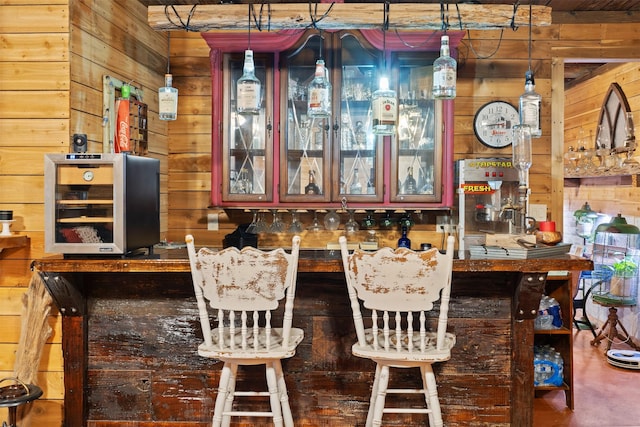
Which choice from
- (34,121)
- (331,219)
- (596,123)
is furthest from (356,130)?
(596,123)

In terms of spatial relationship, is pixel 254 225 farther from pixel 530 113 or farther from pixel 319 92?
pixel 530 113

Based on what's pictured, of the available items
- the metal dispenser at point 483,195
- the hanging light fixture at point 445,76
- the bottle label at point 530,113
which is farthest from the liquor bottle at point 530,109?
the metal dispenser at point 483,195

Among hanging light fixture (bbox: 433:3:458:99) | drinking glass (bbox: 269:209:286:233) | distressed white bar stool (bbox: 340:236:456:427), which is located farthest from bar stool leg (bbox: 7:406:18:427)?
hanging light fixture (bbox: 433:3:458:99)

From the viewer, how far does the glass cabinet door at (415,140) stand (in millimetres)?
3570

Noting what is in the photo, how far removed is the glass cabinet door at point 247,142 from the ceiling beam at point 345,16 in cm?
55

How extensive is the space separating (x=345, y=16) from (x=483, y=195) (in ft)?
4.76

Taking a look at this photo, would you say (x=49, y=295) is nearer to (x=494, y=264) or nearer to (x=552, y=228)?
(x=494, y=264)

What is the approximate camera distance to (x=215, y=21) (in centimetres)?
300

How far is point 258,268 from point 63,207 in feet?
3.19

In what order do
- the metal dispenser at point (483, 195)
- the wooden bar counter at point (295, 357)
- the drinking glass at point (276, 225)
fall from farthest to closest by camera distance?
1. the drinking glass at point (276, 225)
2. the metal dispenser at point (483, 195)
3. the wooden bar counter at point (295, 357)

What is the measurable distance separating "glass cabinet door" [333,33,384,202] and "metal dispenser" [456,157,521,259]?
55 centimetres

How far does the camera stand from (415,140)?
3.60 meters

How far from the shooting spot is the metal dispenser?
11.6 ft

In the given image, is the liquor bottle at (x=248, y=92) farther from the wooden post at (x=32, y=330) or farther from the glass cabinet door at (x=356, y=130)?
the wooden post at (x=32, y=330)
